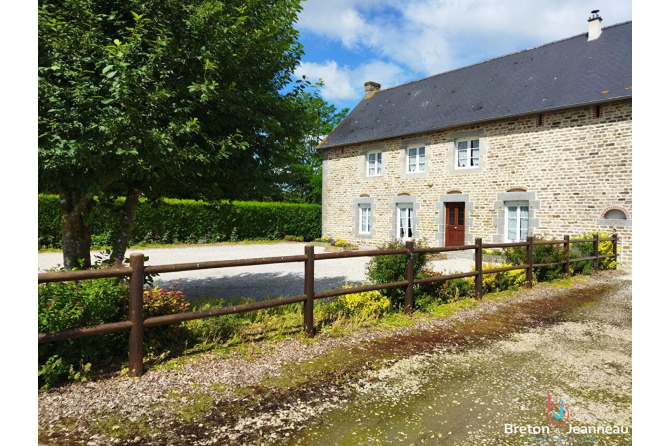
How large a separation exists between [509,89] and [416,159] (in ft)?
14.2

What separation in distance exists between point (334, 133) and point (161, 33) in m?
16.2

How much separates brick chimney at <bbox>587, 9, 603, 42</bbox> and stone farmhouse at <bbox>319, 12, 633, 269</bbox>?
0.14 ft

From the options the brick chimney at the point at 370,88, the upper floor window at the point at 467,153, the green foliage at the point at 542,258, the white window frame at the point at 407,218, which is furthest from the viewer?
the brick chimney at the point at 370,88

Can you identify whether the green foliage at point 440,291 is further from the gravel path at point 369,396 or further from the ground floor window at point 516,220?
the ground floor window at point 516,220

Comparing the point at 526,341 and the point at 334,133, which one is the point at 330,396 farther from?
the point at 334,133

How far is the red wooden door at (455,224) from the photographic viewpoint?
1527 cm

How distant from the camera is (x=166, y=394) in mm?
3340

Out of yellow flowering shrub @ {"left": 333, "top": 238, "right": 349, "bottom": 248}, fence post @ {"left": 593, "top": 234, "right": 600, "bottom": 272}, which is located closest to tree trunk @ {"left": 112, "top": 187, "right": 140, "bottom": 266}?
fence post @ {"left": 593, "top": 234, "right": 600, "bottom": 272}

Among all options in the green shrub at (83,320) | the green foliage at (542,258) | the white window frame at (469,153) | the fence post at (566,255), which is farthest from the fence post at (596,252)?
the green shrub at (83,320)

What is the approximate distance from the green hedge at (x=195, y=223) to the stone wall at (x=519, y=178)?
3.96 m

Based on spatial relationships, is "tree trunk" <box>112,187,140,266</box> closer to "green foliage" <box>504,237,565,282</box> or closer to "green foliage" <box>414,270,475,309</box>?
"green foliage" <box>414,270,475,309</box>

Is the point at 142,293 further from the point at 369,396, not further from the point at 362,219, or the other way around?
the point at 362,219

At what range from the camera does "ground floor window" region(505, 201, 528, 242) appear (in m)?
13.7

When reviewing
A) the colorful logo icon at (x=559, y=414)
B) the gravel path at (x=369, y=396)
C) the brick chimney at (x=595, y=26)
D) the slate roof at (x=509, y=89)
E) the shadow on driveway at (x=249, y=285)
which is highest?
the brick chimney at (x=595, y=26)
